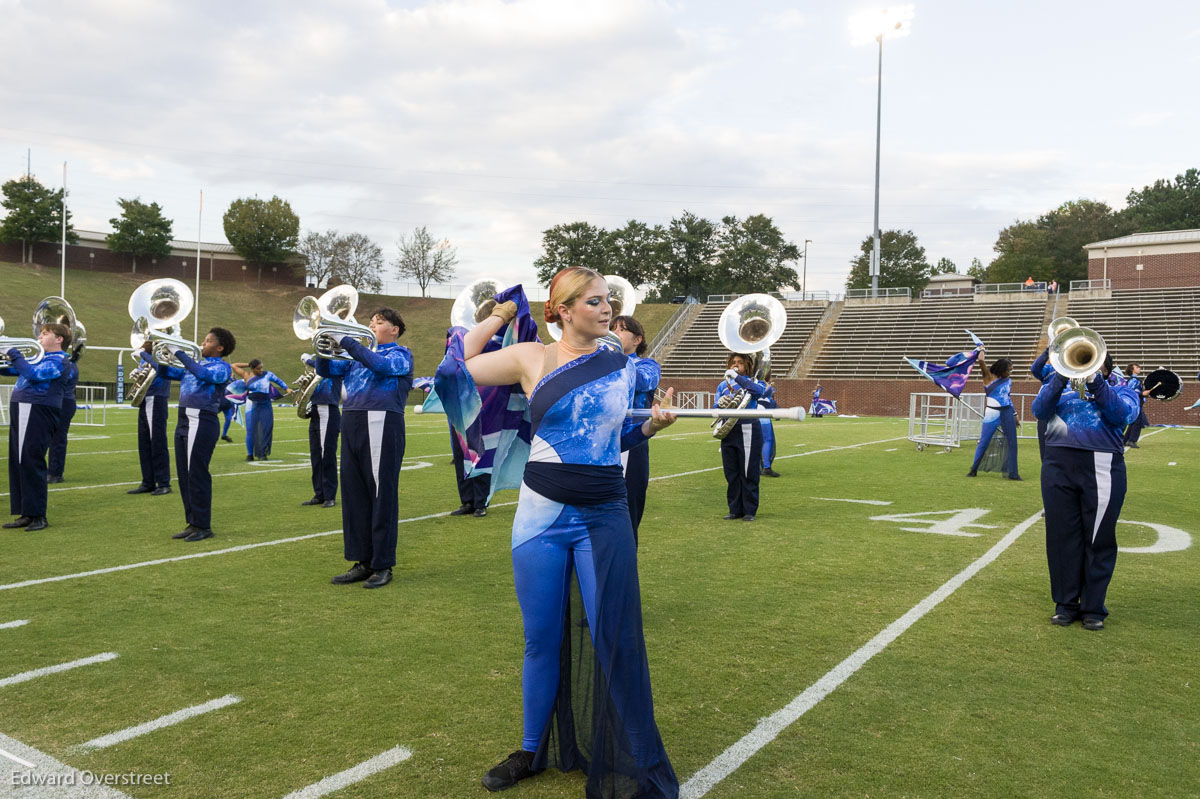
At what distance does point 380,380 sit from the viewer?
19.6 ft

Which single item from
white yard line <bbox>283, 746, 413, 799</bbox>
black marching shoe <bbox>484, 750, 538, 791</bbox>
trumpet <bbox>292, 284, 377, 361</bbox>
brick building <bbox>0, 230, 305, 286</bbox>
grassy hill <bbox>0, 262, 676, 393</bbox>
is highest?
brick building <bbox>0, 230, 305, 286</bbox>

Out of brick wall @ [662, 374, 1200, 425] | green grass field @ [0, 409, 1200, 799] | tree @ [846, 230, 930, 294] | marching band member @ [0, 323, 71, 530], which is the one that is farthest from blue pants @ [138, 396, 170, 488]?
tree @ [846, 230, 930, 294]

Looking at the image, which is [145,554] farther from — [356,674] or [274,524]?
[356,674]

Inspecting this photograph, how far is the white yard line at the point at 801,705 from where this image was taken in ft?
10.2

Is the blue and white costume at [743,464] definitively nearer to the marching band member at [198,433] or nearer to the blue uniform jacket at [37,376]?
the marching band member at [198,433]

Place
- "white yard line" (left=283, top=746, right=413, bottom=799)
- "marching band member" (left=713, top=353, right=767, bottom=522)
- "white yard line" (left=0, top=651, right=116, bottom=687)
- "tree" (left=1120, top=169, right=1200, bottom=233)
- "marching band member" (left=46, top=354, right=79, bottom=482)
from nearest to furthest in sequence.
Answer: "white yard line" (left=283, top=746, right=413, bottom=799) < "white yard line" (left=0, top=651, right=116, bottom=687) < "marching band member" (left=713, top=353, right=767, bottom=522) < "marching band member" (left=46, top=354, right=79, bottom=482) < "tree" (left=1120, top=169, right=1200, bottom=233)

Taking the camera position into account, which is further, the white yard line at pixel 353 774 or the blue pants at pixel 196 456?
the blue pants at pixel 196 456

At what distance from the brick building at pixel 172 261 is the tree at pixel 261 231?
82 centimetres

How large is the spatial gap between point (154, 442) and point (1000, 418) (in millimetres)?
11253

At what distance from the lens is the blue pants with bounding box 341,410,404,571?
581 centimetres

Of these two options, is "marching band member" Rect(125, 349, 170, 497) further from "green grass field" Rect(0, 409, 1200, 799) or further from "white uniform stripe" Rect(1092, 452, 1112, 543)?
"white uniform stripe" Rect(1092, 452, 1112, 543)

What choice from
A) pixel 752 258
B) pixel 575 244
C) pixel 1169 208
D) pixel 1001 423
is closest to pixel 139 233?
pixel 575 244

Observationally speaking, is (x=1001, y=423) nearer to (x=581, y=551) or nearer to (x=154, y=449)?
(x=154, y=449)

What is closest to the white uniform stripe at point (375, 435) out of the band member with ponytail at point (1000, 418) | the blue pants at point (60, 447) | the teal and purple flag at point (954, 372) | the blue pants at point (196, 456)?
the blue pants at point (196, 456)
